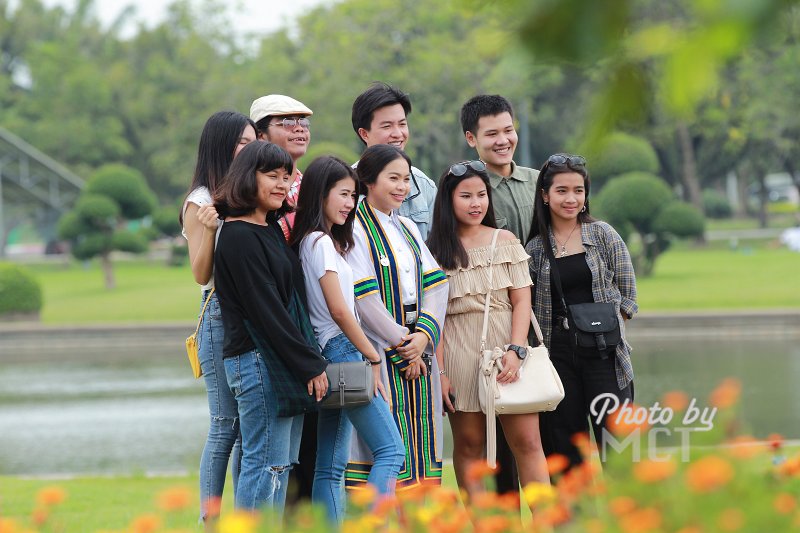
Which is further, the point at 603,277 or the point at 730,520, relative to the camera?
the point at 603,277

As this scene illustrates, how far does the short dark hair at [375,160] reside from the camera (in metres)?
4.02

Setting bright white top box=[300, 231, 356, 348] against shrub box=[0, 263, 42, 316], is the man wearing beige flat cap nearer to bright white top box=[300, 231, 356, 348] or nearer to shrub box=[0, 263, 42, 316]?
bright white top box=[300, 231, 356, 348]

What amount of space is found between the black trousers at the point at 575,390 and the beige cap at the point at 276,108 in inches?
51.5

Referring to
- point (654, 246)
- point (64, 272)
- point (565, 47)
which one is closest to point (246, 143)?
point (565, 47)

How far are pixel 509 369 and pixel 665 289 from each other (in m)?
14.7

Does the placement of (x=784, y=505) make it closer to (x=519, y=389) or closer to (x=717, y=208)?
(x=519, y=389)

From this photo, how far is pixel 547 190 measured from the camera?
4289 mm

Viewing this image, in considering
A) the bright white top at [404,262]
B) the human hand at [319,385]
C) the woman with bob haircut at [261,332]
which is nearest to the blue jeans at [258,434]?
the woman with bob haircut at [261,332]

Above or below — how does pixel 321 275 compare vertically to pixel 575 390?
above

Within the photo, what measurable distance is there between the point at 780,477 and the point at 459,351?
1643 millimetres

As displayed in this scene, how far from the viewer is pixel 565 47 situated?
5.10 ft

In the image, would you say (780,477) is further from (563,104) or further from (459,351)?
(563,104)

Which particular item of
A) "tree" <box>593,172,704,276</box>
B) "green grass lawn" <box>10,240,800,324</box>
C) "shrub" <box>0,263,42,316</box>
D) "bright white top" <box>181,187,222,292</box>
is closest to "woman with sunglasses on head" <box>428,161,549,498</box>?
"bright white top" <box>181,187,222,292</box>

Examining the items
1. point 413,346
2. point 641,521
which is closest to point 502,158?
point 413,346
